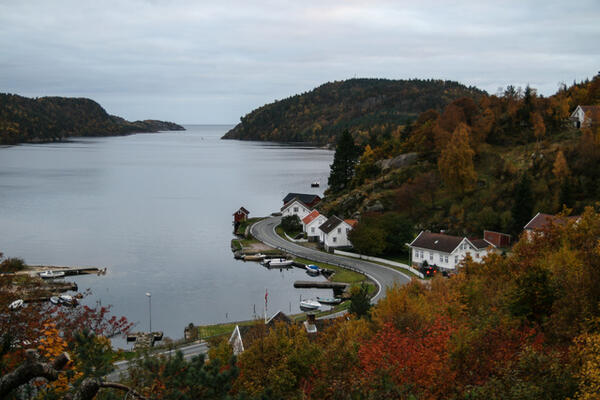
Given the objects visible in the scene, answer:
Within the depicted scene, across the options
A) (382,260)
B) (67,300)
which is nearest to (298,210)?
(382,260)

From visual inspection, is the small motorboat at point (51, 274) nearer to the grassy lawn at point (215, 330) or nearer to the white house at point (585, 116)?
the grassy lawn at point (215, 330)

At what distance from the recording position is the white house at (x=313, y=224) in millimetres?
54125

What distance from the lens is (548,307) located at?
62.8 feet

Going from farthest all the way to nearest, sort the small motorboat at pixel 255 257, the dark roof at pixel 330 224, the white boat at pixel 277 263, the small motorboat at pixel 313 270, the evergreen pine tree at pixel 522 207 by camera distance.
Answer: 1. the dark roof at pixel 330 224
2. the small motorboat at pixel 255 257
3. the white boat at pixel 277 263
4. the small motorboat at pixel 313 270
5. the evergreen pine tree at pixel 522 207

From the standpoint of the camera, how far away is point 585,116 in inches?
2108

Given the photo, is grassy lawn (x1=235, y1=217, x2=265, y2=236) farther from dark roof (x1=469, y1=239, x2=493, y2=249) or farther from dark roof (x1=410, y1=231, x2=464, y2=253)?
dark roof (x1=469, y1=239, x2=493, y2=249)

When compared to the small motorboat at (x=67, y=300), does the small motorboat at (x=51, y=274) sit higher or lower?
higher

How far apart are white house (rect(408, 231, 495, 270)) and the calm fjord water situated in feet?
31.1

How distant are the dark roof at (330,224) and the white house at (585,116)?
90.4 ft

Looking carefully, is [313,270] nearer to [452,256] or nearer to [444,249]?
[444,249]

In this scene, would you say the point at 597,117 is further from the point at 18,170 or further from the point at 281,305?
the point at 18,170

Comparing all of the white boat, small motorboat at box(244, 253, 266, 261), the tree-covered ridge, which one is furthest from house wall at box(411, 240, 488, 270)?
small motorboat at box(244, 253, 266, 261)

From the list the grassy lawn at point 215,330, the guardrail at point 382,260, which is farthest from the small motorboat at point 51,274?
the guardrail at point 382,260

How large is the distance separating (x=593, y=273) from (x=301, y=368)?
946cm
